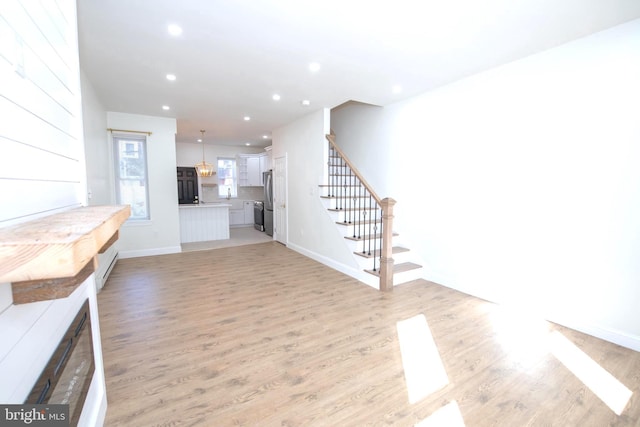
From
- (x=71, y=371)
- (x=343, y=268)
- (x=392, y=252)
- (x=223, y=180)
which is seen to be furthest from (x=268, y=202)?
(x=71, y=371)

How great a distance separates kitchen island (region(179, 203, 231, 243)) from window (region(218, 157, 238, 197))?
2.50 metres

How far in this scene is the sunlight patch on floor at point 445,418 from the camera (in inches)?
65.5

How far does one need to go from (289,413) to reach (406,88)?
13.2 ft

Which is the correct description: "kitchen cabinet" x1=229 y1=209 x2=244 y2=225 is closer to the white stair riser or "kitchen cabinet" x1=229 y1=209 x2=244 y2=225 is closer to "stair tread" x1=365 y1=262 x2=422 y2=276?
"stair tread" x1=365 y1=262 x2=422 y2=276

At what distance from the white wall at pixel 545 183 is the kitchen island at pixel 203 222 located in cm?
505

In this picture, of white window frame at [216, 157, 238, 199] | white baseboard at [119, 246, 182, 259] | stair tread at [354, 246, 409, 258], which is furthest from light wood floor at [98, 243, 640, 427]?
white window frame at [216, 157, 238, 199]

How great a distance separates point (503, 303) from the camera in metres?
3.28

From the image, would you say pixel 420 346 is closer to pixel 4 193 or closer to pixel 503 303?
pixel 503 303

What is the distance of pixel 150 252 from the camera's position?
5.61 metres

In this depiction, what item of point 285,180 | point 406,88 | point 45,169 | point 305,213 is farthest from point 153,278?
point 406,88

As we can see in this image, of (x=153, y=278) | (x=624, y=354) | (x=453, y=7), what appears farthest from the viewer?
(x=153, y=278)

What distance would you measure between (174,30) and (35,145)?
207 centimetres

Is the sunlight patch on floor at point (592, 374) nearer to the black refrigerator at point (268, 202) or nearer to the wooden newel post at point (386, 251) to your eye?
the wooden newel post at point (386, 251)

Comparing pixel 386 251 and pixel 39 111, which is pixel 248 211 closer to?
pixel 386 251
